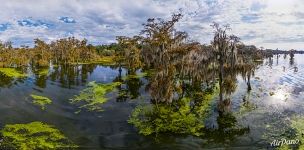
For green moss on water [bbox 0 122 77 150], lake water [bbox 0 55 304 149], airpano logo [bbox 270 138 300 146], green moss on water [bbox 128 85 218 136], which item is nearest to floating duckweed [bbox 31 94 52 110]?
lake water [bbox 0 55 304 149]

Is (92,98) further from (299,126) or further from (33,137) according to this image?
(299,126)

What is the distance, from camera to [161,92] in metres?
47.6

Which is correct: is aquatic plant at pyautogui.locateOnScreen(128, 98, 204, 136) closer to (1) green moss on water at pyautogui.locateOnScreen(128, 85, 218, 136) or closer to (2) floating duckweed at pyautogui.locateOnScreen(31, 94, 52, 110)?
(1) green moss on water at pyautogui.locateOnScreen(128, 85, 218, 136)

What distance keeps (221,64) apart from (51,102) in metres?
26.5

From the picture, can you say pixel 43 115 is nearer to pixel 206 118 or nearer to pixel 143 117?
pixel 143 117

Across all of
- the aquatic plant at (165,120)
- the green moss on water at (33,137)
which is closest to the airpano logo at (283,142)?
the aquatic plant at (165,120)

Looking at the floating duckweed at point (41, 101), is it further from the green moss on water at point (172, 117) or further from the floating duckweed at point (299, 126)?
the floating duckweed at point (299, 126)

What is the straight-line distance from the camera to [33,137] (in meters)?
33.4

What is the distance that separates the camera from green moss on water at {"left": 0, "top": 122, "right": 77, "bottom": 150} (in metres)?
30.7

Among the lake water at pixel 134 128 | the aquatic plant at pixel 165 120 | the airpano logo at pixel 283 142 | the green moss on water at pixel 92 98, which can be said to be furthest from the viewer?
the green moss on water at pixel 92 98

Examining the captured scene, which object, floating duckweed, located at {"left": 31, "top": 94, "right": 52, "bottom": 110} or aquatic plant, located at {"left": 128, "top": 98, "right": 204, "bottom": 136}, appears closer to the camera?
aquatic plant, located at {"left": 128, "top": 98, "right": 204, "bottom": 136}

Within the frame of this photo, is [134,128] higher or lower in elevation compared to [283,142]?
higher

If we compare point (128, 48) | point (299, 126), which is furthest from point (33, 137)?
point (128, 48)

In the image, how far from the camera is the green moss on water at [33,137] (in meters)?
30.7
